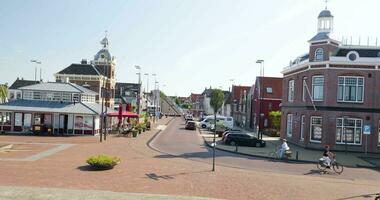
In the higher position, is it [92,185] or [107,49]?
[107,49]

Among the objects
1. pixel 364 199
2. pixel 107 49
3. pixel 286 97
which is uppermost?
pixel 107 49

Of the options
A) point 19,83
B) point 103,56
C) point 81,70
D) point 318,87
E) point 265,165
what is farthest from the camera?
point 19,83

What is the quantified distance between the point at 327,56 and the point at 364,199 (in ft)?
77.4

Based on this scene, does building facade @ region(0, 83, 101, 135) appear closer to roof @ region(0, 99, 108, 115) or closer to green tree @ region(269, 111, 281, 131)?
roof @ region(0, 99, 108, 115)

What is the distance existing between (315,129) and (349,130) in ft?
9.70

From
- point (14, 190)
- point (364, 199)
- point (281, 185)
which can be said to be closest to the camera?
point (14, 190)

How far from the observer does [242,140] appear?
1555 inches

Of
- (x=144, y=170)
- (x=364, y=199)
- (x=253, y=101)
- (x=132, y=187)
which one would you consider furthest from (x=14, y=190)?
(x=253, y=101)

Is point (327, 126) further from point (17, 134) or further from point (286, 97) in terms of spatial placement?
point (17, 134)

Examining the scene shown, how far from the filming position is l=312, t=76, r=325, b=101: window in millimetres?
39000

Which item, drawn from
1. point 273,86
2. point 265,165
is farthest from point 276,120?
point 265,165

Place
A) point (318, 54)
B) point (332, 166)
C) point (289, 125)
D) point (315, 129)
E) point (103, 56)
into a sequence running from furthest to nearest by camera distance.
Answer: point (103, 56), point (289, 125), point (318, 54), point (315, 129), point (332, 166)

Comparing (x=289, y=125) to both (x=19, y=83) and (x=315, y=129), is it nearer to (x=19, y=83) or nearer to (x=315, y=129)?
(x=315, y=129)

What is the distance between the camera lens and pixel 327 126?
38.2m
